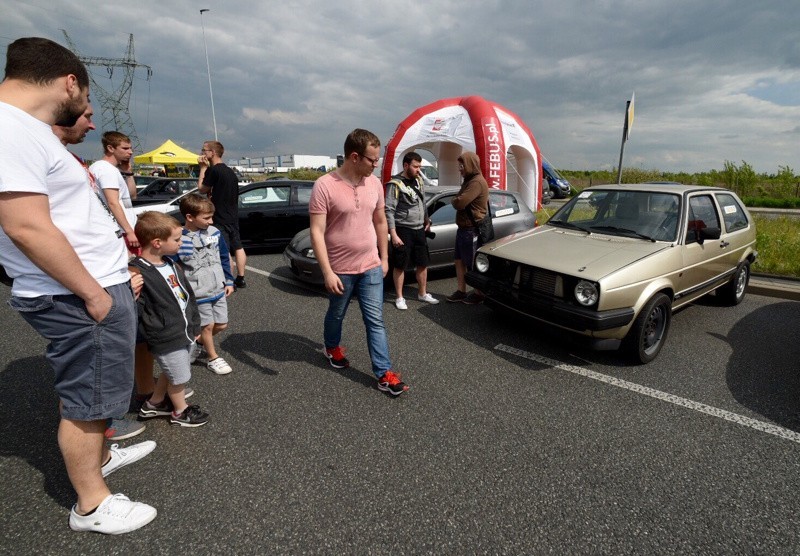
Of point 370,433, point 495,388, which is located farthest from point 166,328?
point 495,388

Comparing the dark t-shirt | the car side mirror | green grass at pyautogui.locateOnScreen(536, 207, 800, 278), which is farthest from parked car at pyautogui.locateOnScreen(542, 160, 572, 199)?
the dark t-shirt

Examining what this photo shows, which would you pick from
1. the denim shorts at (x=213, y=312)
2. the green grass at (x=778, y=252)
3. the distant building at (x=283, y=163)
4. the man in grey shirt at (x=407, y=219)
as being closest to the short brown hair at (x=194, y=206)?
the denim shorts at (x=213, y=312)

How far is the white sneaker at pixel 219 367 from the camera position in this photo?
10.7 feet

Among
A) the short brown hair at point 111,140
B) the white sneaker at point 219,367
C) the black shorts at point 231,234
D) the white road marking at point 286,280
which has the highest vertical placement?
the short brown hair at point 111,140

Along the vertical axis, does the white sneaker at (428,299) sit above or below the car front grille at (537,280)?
below

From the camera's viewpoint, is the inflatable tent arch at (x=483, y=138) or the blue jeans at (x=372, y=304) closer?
the blue jeans at (x=372, y=304)

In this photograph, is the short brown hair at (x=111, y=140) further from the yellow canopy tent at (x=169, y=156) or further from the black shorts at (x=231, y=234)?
the yellow canopy tent at (x=169, y=156)

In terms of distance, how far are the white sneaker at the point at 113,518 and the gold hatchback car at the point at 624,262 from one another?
304cm

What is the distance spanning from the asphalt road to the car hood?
2.56 ft

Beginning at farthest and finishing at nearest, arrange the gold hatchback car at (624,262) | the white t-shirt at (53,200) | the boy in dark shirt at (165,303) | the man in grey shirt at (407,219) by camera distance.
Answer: the man in grey shirt at (407,219) < the gold hatchback car at (624,262) < the boy in dark shirt at (165,303) < the white t-shirt at (53,200)

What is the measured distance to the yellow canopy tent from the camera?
78.7 ft

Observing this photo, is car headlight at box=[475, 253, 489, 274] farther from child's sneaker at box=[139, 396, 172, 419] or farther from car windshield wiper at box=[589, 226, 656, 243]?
child's sneaker at box=[139, 396, 172, 419]

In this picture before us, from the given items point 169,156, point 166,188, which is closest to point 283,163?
point 169,156

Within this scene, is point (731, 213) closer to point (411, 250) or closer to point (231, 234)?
point (411, 250)
